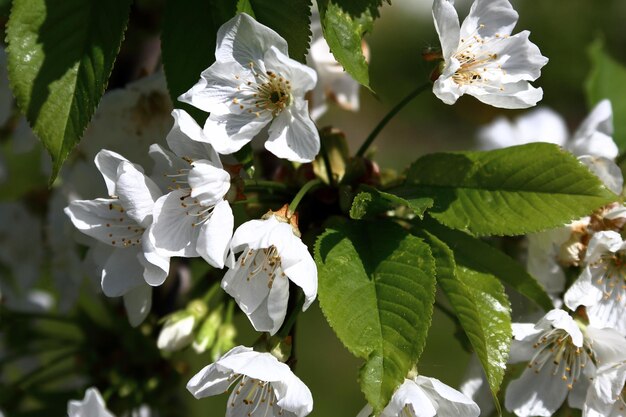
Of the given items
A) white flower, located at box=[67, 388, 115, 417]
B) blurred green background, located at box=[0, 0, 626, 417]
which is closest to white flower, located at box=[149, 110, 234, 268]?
white flower, located at box=[67, 388, 115, 417]

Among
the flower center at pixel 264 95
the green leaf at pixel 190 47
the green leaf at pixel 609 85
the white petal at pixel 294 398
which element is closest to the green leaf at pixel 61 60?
the green leaf at pixel 190 47

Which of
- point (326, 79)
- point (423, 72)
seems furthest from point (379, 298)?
point (423, 72)

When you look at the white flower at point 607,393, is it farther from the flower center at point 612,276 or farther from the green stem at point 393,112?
the green stem at point 393,112

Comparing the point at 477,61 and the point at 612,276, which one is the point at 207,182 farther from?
the point at 612,276

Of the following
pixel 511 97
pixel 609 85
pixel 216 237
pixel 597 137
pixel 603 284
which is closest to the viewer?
pixel 216 237

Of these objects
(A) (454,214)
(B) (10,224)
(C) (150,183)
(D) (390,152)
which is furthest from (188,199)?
(D) (390,152)

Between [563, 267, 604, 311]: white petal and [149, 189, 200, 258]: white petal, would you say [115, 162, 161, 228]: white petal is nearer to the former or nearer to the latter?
[149, 189, 200, 258]: white petal
